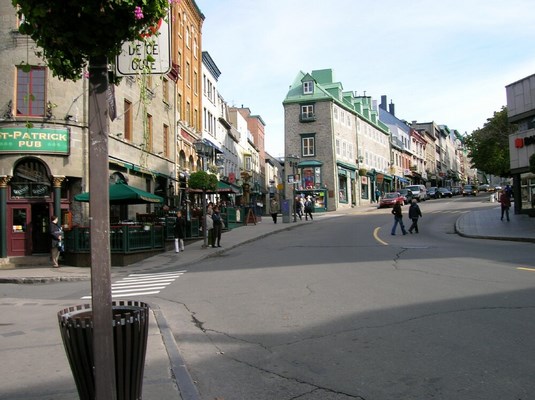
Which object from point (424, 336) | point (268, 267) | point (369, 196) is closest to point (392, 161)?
point (369, 196)

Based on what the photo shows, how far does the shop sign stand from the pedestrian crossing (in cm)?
757

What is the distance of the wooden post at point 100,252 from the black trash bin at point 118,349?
115 millimetres

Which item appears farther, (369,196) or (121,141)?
(369,196)

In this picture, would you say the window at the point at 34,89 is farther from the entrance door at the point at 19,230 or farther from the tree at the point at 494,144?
the tree at the point at 494,144

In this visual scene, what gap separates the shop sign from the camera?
63.7 ft

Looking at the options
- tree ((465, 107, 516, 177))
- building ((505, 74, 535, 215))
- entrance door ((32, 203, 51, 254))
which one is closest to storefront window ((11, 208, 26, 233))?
entrance door ((32, 203, 51, 254))

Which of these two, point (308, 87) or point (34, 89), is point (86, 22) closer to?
point (34, 89)

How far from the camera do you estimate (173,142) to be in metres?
32.6

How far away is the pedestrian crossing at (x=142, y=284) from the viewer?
11.5 meters

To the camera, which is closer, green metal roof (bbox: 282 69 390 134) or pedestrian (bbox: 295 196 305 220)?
pedestrian (bbox: 295 196 305 220)

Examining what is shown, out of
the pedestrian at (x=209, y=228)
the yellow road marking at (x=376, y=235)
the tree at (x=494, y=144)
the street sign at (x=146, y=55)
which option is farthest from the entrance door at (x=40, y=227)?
the tree at (x=494, y=144)

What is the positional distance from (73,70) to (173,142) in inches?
1155

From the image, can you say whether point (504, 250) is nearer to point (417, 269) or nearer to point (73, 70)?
point (417, 269)

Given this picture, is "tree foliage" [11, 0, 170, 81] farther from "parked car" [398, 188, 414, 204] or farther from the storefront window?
"parked car" [398, 188, 414, 204]
